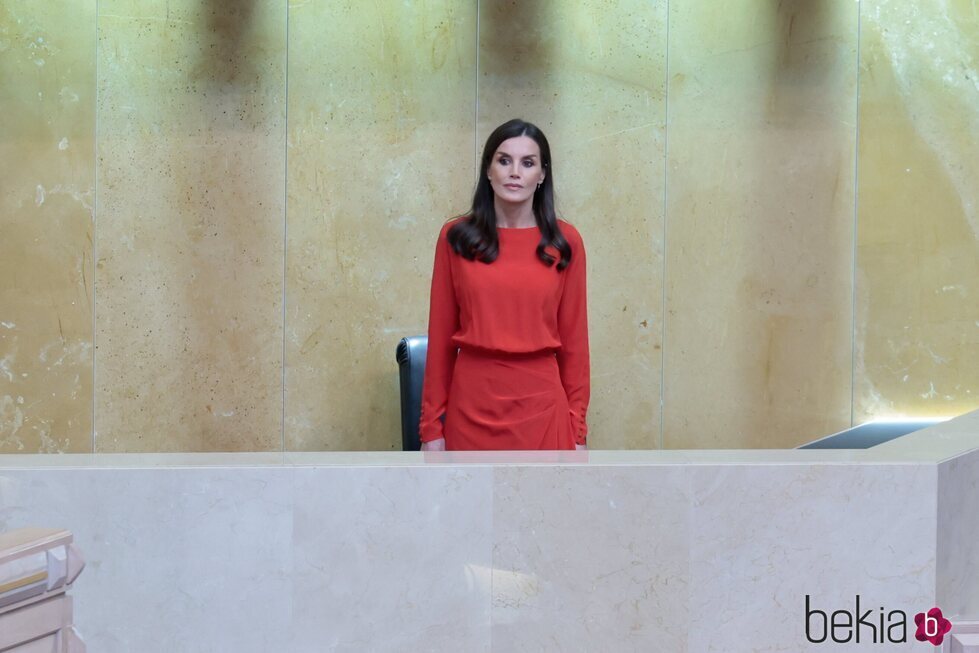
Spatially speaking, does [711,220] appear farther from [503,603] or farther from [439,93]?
[503,603]

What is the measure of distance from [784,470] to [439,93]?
3479 millimetres

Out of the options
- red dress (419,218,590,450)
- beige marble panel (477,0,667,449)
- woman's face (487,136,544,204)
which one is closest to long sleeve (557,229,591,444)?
red dress (419,218,590,450)

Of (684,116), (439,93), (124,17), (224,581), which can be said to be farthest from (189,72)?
(224,581)

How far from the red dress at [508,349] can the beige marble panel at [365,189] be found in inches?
80.2

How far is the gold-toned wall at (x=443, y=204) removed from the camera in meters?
5.67

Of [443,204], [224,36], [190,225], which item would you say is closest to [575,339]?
[443,204]

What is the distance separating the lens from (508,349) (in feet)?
12.0

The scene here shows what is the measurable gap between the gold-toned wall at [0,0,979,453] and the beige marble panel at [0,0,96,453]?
1cm

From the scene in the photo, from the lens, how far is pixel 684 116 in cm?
588

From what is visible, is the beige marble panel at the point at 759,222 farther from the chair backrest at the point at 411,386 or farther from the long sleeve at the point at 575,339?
the long sleeve at the point at 575,339

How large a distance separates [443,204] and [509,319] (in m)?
2.23

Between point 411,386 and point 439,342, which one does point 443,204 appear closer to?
point 411,386

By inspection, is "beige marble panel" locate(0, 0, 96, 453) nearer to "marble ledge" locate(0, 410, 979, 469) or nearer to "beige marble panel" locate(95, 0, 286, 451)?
"beige marble panel" locate(95, 0, 286, 451)

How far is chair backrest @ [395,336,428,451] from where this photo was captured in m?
5.17
